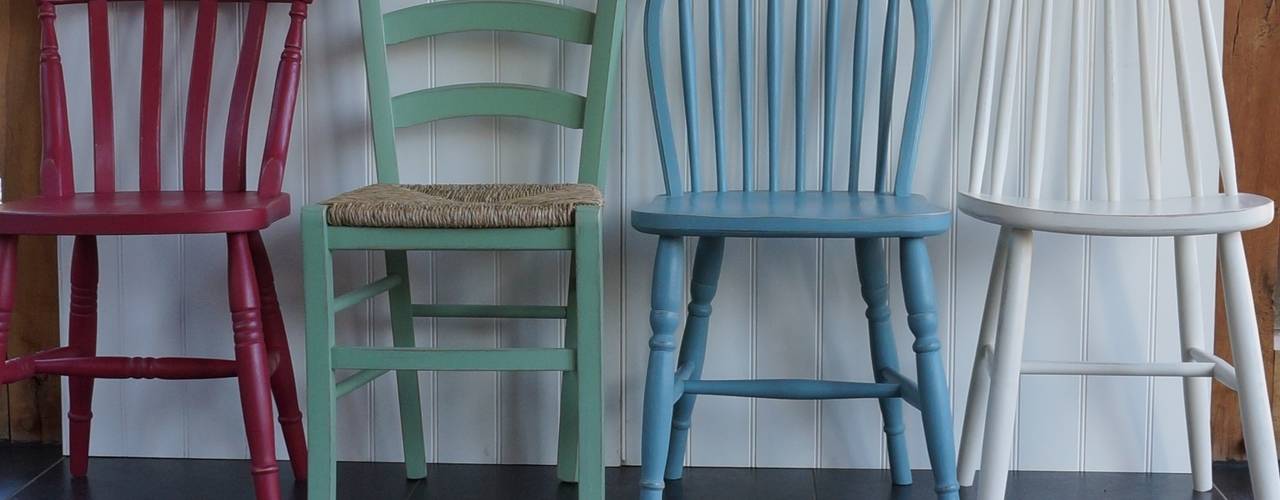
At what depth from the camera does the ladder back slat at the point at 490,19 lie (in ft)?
5.53

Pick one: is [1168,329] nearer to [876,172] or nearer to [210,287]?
[876,172]

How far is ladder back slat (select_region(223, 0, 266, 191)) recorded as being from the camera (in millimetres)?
1691

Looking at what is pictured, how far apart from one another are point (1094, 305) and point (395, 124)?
1.06m

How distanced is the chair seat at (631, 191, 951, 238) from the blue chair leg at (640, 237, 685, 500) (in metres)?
0.05

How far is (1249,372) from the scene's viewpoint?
4.61 feet

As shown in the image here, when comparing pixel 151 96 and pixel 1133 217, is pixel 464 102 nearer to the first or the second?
pixel 151 96

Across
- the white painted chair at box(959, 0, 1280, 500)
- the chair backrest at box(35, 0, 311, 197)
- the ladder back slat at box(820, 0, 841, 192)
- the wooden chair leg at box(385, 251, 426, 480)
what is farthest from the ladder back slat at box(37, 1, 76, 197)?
the white painted chair at box(959, 0, 1280, 500)

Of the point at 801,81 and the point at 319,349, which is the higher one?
the point at 801,81

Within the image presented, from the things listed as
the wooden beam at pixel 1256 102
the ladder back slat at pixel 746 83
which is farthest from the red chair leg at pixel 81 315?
the wooden beam at pixel 1256 102

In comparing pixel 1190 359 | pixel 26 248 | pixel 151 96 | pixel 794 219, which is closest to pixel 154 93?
pixel 151 96

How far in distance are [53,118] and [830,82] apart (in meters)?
1.10

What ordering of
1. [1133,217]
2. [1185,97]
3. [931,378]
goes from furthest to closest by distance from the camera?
1. [1185,97]
2. [931,378]
3. [1133,217]

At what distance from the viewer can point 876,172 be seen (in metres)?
1.68

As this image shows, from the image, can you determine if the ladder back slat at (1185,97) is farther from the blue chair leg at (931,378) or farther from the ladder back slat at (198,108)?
the ladder back slat at (198,108)
